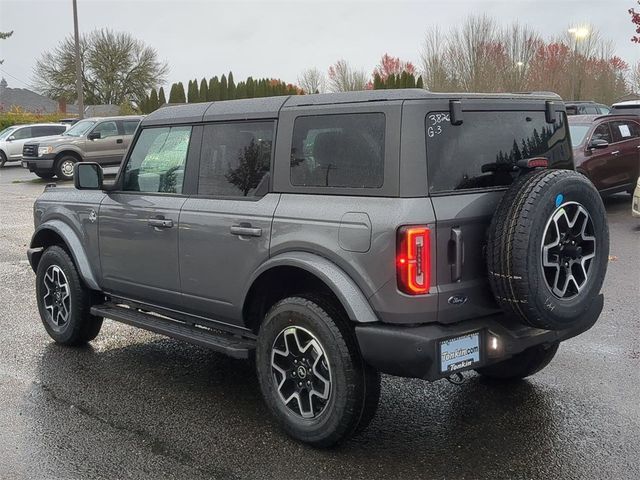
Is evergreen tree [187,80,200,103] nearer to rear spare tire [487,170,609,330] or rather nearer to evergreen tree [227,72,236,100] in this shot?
evergreen tree [227,72,236,100]

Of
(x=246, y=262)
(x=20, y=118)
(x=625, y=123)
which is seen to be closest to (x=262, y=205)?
(x=246, y=262)

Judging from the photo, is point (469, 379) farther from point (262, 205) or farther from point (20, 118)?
point (20, 118)

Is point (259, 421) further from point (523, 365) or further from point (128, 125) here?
point (128, 125)

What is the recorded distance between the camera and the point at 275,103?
4.20 metres

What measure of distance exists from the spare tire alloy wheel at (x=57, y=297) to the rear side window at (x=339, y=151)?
2682 mm

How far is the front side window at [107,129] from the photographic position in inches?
861

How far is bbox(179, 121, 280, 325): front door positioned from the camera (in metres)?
4.08

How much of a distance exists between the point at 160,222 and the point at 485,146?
220cm

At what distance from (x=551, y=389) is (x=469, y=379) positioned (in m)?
0.55

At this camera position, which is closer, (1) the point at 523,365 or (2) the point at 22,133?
(1) the point at 523,365

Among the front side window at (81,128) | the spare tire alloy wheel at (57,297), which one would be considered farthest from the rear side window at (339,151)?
the front side window at (81,128)

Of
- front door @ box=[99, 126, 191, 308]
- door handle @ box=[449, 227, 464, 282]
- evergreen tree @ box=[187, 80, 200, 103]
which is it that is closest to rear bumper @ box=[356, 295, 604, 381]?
door handle @ box=[449, 227, 464, 282]

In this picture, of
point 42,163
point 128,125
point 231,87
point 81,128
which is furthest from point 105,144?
point 231,87

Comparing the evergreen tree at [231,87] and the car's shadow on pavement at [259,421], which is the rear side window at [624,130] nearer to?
the car's shadow on pavement at [259,421]
